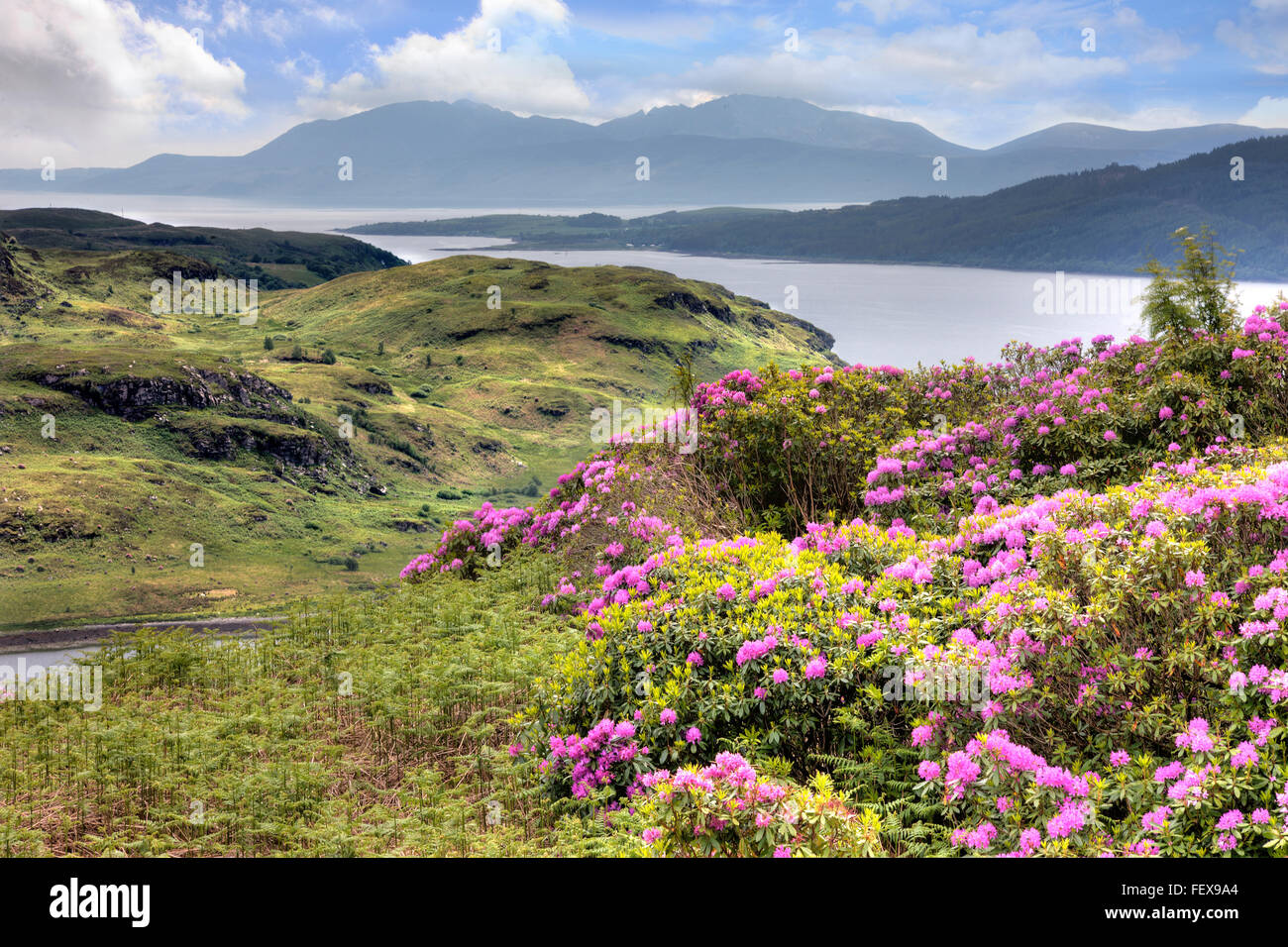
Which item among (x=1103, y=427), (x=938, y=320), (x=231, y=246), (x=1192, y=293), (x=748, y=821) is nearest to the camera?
(x=748, y=821)

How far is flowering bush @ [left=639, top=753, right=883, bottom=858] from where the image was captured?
3.49 meters

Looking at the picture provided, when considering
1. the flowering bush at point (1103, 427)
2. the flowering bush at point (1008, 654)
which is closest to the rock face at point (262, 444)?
the flowering bush at point (1103, 427)

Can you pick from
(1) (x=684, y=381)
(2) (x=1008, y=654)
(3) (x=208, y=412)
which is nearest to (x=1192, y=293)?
(1) (x=684, y=381)

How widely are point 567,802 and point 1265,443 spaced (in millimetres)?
6855

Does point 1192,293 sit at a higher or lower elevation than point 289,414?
→ higher

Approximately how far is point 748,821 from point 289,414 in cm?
6232

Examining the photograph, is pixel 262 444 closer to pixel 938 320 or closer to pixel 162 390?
pixel 162 390

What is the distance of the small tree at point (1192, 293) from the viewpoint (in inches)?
360

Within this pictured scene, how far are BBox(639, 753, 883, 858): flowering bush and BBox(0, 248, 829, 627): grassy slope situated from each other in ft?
54.9

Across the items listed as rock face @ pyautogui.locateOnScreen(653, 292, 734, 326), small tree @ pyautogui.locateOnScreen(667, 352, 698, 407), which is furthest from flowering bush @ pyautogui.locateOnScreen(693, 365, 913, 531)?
rock face @ pyautogui.locateOnScreen(653, 292, 734, 326)

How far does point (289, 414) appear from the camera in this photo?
195ft

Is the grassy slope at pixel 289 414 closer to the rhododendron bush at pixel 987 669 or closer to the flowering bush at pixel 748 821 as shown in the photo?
the rhododendron bush at pixel 987 669

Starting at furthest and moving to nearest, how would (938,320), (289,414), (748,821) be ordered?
1. (289,414)
2. (938,320)
3. (748,821)

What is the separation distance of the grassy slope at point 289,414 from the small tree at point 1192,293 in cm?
1627
